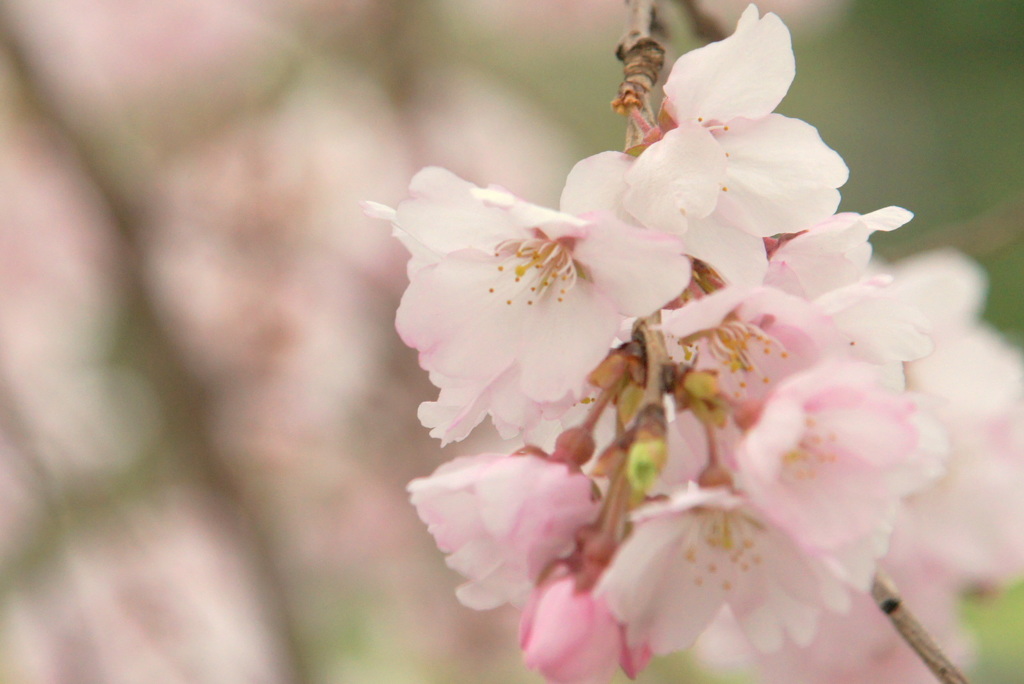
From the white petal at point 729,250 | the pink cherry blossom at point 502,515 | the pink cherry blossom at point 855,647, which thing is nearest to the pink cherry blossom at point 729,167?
the white petal at point 729,250

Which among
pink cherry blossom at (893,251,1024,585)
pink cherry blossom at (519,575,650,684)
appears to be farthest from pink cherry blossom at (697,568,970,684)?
pink cherry blossom at (519,575,650,684)

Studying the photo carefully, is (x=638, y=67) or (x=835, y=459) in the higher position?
(x=638, y=67)

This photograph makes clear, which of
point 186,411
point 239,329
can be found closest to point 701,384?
point 186,411

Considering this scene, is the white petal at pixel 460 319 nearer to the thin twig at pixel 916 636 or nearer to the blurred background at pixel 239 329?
the thin twig at pixel 916 636

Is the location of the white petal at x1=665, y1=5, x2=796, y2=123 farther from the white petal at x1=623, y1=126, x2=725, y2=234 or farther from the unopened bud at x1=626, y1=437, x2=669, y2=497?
the unopened bud at x1=626, y1=437, x2=669, y2=497

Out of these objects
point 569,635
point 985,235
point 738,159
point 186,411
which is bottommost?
point 186,411

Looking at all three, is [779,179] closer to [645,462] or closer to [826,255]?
[826,255]

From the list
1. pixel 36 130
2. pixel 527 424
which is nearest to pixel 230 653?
pixel 36 130
